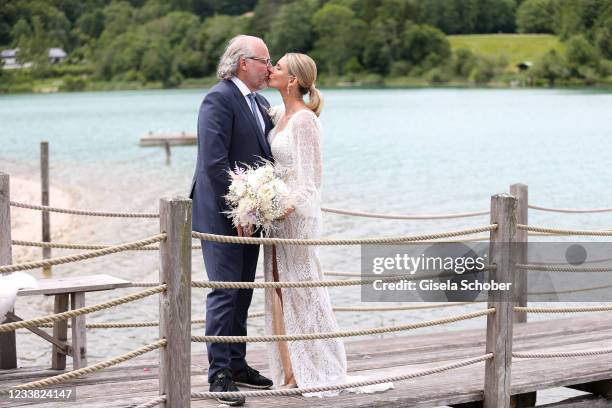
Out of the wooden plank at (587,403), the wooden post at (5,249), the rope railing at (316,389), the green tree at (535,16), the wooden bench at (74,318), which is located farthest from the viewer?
the green tree at (535,16)

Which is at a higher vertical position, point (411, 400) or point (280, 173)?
point (280, 173)

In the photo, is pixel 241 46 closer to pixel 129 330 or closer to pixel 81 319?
pixel 81 319

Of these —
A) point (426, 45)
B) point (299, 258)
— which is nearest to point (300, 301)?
point (299, 258)

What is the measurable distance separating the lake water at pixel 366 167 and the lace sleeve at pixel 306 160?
692cm

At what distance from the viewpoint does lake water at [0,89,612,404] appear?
18.0 metres

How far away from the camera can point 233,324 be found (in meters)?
5.91

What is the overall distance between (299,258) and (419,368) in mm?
1384

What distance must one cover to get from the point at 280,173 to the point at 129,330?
8387 mm

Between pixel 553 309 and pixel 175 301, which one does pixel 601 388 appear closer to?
pixel 553 309

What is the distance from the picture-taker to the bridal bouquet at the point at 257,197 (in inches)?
221

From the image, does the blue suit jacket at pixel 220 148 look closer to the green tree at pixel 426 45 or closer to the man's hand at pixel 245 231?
the man's hand at pixel 245 231

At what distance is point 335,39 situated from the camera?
465 ft

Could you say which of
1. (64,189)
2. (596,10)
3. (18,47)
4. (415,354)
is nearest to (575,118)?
(64,189)

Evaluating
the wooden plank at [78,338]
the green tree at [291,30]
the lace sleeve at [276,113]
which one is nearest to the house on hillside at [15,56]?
the green tree at [291,30]
